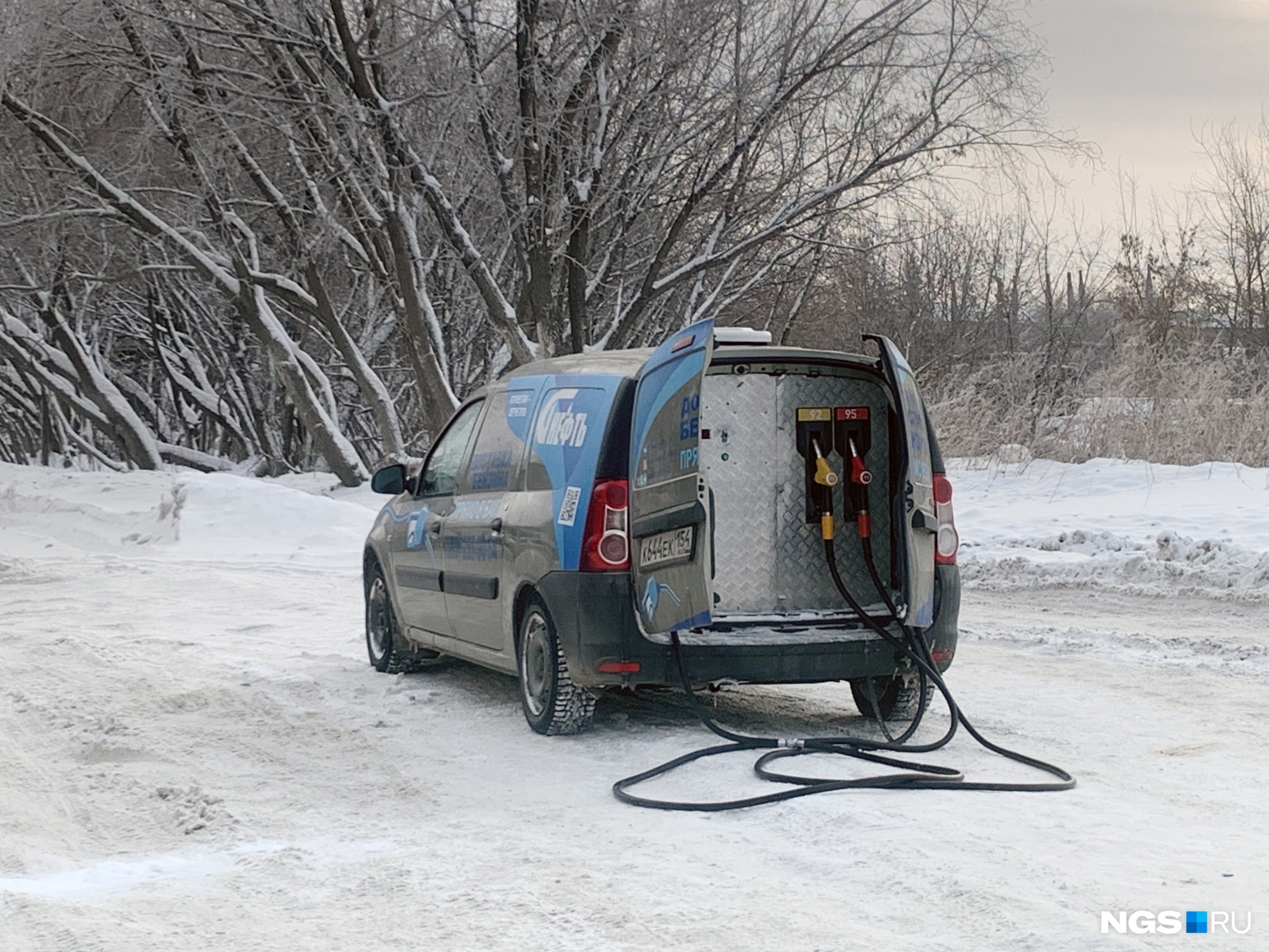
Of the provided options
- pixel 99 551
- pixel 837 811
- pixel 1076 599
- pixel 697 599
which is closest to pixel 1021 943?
pixel 837 811

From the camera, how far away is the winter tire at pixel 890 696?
23.2 feet

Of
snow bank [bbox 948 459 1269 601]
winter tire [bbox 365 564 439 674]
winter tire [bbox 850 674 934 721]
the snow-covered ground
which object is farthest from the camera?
snow bank [bbox 948 459 1269 601]

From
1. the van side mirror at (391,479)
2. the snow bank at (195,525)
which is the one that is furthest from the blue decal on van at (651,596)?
the snow bank at (195,525)

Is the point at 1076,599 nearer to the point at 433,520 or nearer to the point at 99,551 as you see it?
the point at 433,520

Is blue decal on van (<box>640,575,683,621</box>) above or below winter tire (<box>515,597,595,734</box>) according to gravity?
above

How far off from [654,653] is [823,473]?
3.68 feet

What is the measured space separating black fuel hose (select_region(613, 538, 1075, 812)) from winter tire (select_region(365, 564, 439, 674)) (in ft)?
8.36

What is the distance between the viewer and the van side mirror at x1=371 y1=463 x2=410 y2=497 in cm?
884

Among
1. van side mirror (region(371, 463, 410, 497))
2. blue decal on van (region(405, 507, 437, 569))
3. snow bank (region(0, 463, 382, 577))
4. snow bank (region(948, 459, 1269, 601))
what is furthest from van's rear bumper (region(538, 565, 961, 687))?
snow bank (region(0, 463, 382, 577))

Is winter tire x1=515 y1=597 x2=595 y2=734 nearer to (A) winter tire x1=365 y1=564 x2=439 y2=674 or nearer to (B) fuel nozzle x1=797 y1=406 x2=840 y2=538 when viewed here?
(B) fuel nozzle x1=797 y1=406 x2=840 y2=538

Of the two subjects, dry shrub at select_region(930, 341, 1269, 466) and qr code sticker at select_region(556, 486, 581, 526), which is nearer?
qr code sticker at select_region(556, 486, 581, 526)

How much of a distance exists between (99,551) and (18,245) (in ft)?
38.2

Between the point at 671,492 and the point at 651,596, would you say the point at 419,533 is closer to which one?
the point at 651,596

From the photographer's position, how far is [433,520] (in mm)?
8430
